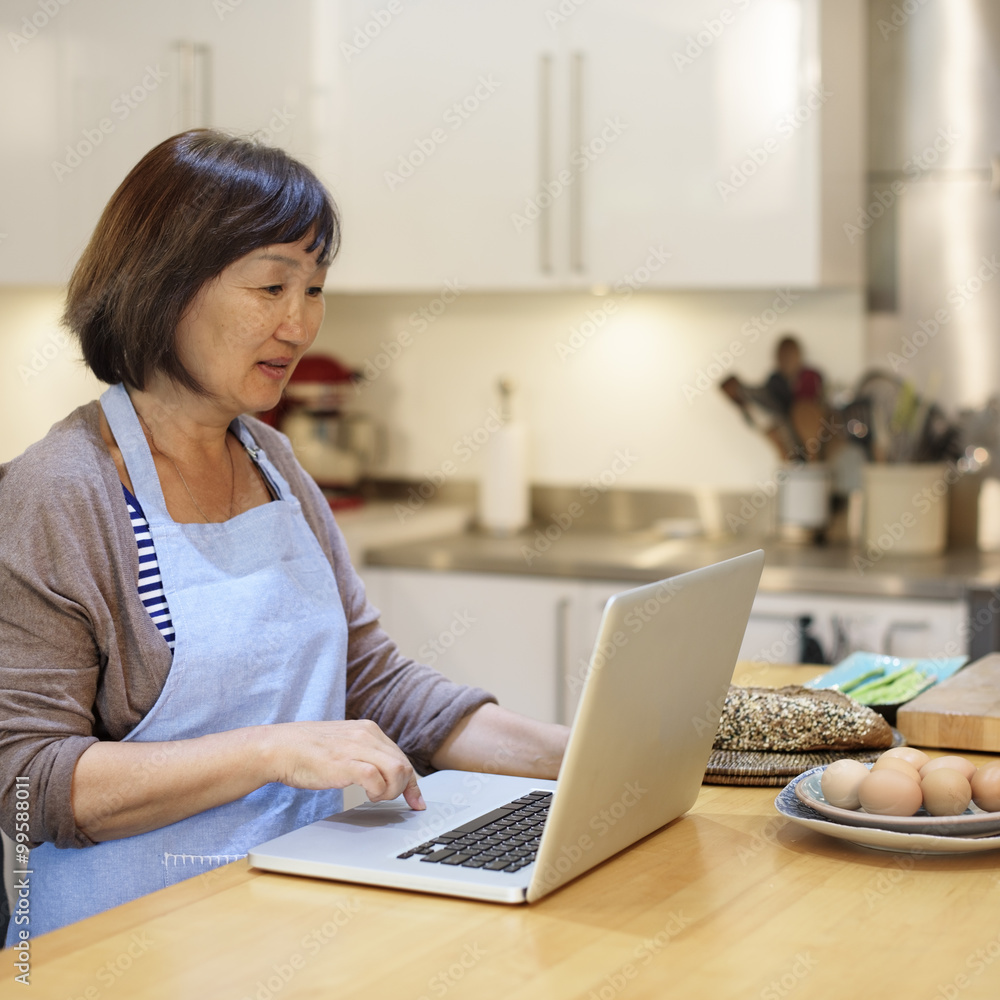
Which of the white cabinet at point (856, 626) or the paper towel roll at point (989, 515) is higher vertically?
the paper towel roll at point (989, 515)

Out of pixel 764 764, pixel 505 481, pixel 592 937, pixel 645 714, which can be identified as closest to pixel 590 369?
pixel 505 481

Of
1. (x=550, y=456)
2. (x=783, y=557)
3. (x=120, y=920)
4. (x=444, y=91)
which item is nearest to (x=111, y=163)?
(x=444, y=91)

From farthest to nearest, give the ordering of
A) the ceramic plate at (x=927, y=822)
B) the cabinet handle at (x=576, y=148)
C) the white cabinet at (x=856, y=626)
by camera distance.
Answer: the cabinet handle at (x=576, y=148), the white cabinet at (x=856, y=626), the ceramic plate at (x=927, y=822)

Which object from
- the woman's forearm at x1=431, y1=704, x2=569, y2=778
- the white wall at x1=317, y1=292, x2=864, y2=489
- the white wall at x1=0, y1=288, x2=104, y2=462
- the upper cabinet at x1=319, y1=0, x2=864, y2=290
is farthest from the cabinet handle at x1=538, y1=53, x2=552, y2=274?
the woman's forearm at x1=431, y1=704, x2=569, y2=778

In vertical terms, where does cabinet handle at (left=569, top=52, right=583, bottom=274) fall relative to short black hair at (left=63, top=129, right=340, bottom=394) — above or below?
above

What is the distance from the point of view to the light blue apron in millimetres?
1251

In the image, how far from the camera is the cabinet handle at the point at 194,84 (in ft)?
→ 9.86

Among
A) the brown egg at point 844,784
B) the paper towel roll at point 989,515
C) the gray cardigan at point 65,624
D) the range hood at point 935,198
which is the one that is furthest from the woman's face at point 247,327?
the paper towel roll at point 989,515

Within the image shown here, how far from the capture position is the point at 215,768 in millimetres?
1179

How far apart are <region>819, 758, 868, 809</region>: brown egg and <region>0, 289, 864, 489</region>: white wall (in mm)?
2092

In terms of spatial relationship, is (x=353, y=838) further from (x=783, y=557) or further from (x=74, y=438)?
(x=783, y=557)

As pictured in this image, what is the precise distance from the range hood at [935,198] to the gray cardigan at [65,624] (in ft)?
6.90

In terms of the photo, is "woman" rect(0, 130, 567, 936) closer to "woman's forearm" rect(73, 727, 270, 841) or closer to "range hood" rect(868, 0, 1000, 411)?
"woman's forearm" rect(73, 727, 270, 841)

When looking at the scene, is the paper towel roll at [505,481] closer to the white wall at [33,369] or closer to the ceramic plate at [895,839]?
the white wall at [33,369]
